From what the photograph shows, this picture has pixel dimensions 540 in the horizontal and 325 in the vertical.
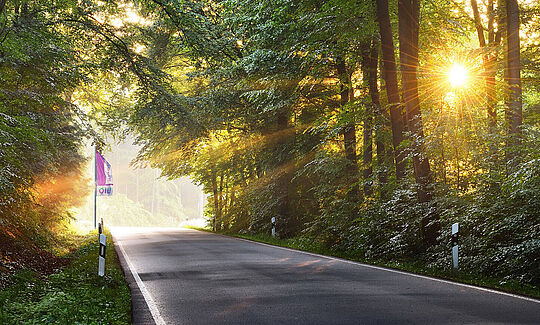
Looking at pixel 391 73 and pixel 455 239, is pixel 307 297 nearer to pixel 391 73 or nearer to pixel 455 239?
pixel 455 239

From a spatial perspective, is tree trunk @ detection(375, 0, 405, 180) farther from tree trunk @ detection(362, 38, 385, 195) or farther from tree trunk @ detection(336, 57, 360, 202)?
tree trunk @ detection(336, 57, 360, 202)

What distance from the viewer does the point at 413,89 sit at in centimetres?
1445

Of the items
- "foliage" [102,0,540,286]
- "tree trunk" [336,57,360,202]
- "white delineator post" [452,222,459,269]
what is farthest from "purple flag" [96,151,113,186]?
"white delineator post" [452,222,459,269]

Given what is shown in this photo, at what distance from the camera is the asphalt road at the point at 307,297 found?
21.5ft

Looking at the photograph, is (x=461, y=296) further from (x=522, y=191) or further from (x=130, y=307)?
(x=130, y=307)

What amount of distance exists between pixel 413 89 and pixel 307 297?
8371mm

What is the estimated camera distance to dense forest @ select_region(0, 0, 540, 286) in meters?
11.5

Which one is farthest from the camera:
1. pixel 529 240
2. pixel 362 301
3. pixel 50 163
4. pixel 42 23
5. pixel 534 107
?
pixel 534 107

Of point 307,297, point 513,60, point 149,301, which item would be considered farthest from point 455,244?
point 513,60

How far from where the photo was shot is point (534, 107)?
23219mm

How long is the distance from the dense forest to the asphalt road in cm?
190

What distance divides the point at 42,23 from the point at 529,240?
1237cm

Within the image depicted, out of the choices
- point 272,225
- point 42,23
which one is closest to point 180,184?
point 272,225

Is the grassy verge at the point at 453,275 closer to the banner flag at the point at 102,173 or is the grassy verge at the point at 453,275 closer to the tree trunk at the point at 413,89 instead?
the tree trunk at the point at 413,89
